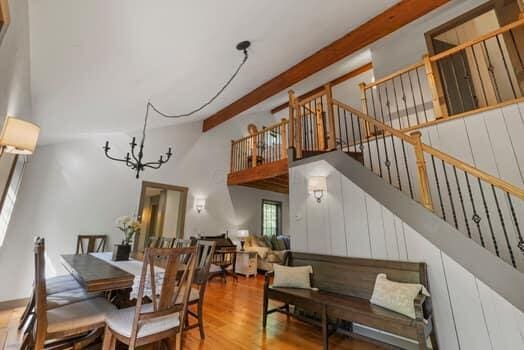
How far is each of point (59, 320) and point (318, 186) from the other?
114 inches

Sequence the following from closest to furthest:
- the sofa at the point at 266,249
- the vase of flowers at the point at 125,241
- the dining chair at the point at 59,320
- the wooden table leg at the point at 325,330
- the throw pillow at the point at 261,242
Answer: the dining chair at the point at 59,320 → the wooden table leg at the point at 325,330 → the vase of flowers at the point at 125,241 → the sofa at the point at 266,249 → the throw pillow at the point at 261,242

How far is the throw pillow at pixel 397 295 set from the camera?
77.9 inches

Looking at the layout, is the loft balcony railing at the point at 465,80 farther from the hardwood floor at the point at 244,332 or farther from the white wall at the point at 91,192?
the white wall at the point at 91,192

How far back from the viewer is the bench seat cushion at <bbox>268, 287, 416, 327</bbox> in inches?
76.7

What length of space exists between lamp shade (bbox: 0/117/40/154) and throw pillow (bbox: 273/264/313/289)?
285 centimetres

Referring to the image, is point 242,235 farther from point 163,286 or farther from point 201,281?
point 163,286

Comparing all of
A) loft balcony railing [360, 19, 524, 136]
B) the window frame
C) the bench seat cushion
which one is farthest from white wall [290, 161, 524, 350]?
the window frame

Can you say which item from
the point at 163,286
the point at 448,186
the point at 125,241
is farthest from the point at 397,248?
the point at 125,241

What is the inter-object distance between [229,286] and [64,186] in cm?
361

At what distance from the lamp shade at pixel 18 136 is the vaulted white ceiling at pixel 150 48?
2.22 feet

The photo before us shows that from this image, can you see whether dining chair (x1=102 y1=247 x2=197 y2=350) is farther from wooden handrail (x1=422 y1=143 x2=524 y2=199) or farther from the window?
the window

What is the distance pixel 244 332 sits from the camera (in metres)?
Answer: 2.59

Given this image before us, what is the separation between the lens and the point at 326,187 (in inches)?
124

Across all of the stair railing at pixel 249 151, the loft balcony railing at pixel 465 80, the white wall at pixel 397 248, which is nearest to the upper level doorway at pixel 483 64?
the loft balcony railing at pixel 465 80
